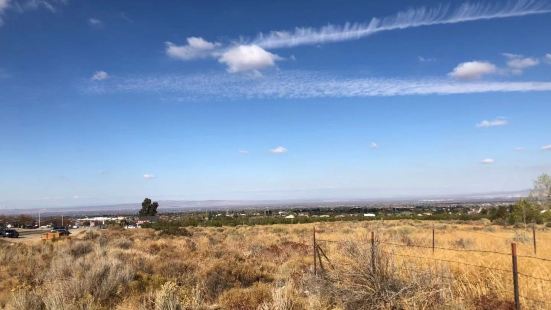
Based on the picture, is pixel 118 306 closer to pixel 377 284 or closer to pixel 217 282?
pixel 217 282

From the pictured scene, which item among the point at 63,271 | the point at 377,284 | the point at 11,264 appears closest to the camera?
the point at 377,284

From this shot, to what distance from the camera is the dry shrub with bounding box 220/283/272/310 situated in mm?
11945

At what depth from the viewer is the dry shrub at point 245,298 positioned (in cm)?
1195

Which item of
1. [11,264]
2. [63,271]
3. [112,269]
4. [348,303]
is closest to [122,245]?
[11,264]

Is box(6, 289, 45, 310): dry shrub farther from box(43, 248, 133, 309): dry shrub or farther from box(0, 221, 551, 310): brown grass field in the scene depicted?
box(43, 248, 133, 309): dry shrub

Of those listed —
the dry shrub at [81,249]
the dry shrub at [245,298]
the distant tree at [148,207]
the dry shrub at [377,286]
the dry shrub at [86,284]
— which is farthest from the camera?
the distant tree at [148,207]

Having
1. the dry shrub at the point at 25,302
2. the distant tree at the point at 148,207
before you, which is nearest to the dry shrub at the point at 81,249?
the dry shrub at the point at 25,302

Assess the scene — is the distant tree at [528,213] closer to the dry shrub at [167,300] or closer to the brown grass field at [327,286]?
the brown grass field at [327,286]

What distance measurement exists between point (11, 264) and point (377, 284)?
55.2 feet

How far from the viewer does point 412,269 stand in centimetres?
1180

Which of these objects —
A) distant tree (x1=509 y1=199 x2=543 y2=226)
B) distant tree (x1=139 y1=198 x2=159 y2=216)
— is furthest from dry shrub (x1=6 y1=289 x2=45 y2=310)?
distant tree (x1=139 y1=198 x2=159 y2=216)

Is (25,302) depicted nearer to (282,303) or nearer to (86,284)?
(86,284)

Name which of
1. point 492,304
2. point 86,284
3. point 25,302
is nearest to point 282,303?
point 492,304

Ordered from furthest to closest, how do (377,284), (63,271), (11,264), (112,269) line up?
1. (11,264)
2. (63,271)
3. (112,269)
4. (377,284)
